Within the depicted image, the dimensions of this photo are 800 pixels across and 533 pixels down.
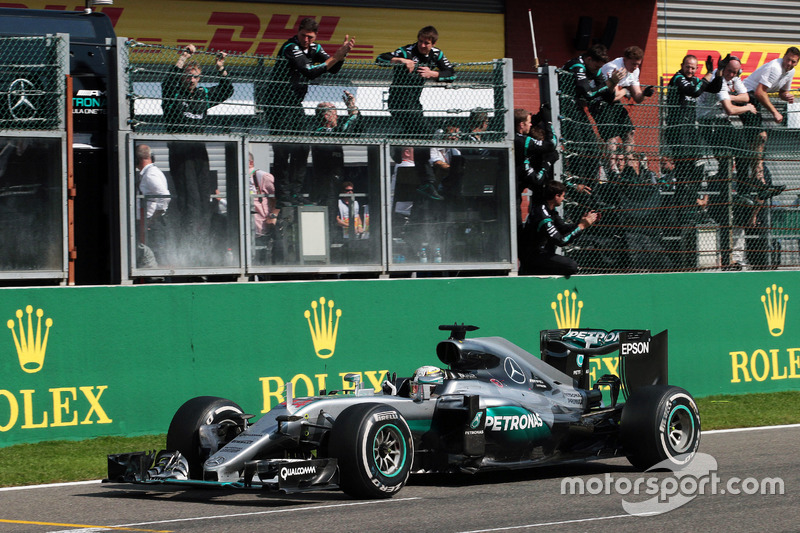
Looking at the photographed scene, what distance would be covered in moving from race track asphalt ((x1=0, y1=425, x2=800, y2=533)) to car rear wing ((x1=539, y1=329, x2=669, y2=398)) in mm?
891

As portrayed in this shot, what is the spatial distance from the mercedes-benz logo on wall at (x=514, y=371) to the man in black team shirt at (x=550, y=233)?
4.02 metres

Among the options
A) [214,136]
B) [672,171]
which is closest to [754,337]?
[672,171]

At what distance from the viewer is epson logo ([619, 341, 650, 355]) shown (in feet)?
31.9

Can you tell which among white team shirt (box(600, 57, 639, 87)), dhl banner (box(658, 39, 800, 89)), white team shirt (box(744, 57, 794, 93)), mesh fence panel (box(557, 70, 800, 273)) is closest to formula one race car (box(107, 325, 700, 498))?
mesh fence panel (box(557, 70, 800, 273))

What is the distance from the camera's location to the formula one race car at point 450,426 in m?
→ 7.69

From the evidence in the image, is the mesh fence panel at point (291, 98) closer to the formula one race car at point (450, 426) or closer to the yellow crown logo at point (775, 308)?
the formula one race car at point (450, 426)

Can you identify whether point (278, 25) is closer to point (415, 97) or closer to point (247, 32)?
point (247, 32)

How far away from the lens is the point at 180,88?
11594 mm

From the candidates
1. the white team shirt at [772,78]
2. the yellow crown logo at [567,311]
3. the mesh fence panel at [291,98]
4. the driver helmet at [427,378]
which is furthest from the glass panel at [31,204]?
the white team shirt at [772,78]

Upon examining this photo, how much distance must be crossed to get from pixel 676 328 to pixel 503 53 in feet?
30.4

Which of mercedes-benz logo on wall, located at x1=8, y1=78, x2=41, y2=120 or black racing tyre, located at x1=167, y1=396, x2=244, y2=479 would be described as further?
mercedes-benz logo on wall, located at x1=8, y1=78, x2=41, y2=120

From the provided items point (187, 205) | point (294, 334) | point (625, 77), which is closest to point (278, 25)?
point (625, 77)

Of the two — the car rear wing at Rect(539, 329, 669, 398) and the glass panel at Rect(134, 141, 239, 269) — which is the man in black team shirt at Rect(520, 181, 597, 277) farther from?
the glass panel at Rect(134, 141, 239, 269)

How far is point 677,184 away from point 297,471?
8.06 m
